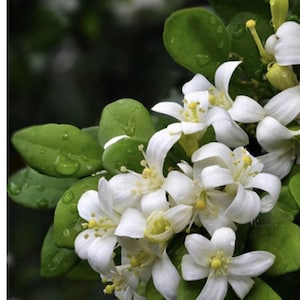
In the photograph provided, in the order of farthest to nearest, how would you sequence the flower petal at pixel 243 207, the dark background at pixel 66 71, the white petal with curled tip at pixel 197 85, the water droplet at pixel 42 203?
the dark background at pixel 66 71 → the water droplet at pixel 42 203 → the white petal with curled tip at pixel 197 85 → the flower petal at pixel 243 207

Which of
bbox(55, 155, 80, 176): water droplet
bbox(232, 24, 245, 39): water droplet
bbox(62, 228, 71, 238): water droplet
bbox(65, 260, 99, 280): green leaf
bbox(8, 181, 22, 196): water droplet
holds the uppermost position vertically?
bbox(232, 24, 245, 39): water droplet

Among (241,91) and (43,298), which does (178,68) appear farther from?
(241,91)

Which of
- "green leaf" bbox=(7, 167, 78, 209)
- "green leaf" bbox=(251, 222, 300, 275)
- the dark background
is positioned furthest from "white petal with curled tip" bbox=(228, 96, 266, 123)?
the dark background

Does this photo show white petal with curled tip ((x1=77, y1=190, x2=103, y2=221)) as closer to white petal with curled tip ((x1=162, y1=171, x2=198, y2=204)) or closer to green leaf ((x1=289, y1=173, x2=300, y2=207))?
white petal with curled tip ((x1=162, y1=171, x2=198, y2=204))

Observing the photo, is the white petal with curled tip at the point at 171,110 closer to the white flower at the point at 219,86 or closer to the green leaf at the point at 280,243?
the white flower at the point at 219,86

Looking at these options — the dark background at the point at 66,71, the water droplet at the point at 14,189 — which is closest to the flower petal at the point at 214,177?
the water droplet at the point at 14,189

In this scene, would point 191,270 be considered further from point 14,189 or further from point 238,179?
point 14,189

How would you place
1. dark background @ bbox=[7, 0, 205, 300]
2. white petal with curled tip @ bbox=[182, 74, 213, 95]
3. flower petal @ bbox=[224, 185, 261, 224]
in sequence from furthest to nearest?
dark background @ bbox=[7, 0, 205, 300], white petal with curled tip @ bbox=[182, 74, 213, 95], flower petal @ bbox=[224, 185, 261, 224]

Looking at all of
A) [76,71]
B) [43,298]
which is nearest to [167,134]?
[43,298]
